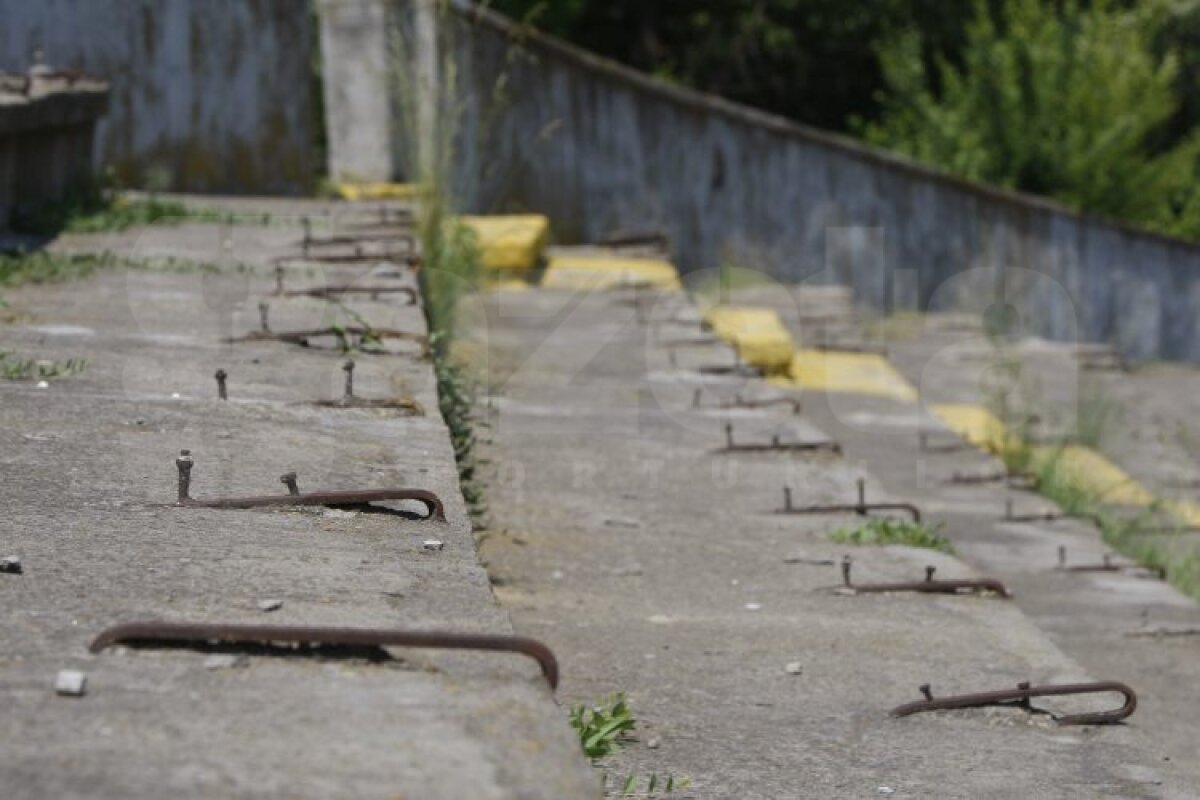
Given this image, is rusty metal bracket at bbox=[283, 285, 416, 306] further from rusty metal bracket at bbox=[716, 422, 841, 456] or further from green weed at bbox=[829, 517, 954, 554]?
green weed at bbox=[829, 517, 954, 554]

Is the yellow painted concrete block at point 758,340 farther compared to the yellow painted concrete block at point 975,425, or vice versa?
the yellow painted concrete block at point 758,340

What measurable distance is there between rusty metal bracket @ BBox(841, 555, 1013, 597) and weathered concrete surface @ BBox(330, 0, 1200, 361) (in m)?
7.73

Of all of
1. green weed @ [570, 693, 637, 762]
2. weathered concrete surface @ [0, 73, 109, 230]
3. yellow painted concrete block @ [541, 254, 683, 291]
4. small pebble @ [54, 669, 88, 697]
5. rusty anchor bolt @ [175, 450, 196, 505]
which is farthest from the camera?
yellow painted concrete block @ [541, 254, 683, 291]

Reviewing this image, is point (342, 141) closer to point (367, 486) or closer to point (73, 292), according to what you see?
point (73, 292)

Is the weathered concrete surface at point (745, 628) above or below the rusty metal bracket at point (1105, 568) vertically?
above

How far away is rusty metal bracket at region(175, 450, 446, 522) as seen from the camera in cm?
324

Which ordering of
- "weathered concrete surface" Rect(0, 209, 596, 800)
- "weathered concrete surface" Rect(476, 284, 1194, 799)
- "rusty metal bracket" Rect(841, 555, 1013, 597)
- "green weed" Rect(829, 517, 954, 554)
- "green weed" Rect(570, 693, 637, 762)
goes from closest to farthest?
1. "weathered concrete surface" Rect(0, 209, 596, 800)
2. "green weed" Rect(570, 693, 637, 762)
3. "weathered concrete surface" Rect(476, 284, 1194, 799)
4. "rusty metal bracket" Rect(841, 555, 1013, 597)
5. "green weed" Rect(829, 517, 954, 554)

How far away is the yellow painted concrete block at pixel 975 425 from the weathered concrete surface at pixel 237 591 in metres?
4.11

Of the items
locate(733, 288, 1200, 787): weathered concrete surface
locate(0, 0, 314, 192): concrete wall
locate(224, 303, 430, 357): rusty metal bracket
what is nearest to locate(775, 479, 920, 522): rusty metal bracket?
locate(733, 288, 1200, 787): weathered concrete surface

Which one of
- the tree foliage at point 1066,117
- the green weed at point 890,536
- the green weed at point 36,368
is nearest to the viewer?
the green weed at point 36,368

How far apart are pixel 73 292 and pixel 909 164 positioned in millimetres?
8146

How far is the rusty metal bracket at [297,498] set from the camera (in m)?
3.24

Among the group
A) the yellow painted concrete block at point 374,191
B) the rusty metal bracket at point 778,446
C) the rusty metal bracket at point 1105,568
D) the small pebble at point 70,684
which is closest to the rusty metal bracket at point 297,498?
the small pebble at point 70,684

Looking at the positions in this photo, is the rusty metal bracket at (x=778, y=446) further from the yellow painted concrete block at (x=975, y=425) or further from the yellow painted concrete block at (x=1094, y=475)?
the yellow painted concrete block at (x=975, y=425)
